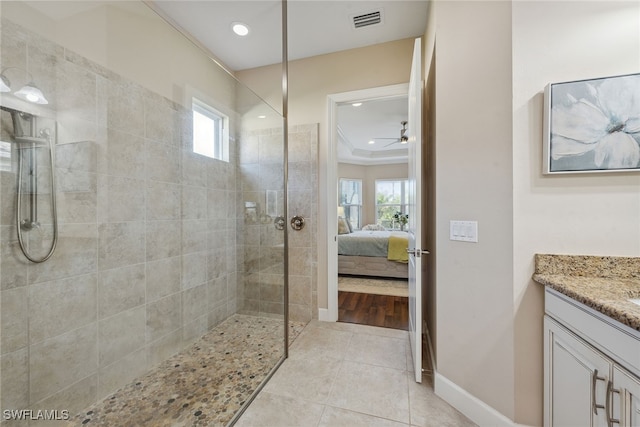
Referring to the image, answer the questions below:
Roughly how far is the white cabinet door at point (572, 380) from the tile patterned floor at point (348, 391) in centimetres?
46

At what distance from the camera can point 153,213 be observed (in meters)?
1.77

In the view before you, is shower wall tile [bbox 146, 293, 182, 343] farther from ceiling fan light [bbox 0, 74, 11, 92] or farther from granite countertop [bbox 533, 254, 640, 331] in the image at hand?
granite countertop [bbox 533, 254, 640, 331]

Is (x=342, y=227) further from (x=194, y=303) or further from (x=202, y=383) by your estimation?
(x=202, y=383)

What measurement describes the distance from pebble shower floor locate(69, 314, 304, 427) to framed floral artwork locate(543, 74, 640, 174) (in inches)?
86.7

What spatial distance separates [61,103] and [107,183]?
450 mm

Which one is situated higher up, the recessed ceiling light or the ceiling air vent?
the recessed ceiling light

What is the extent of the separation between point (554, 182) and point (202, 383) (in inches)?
95.8

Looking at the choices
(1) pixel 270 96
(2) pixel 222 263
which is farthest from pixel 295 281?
(1) pixel 270 96

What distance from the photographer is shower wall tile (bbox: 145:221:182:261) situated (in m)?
1.76

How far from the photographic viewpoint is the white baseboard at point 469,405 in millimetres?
1303

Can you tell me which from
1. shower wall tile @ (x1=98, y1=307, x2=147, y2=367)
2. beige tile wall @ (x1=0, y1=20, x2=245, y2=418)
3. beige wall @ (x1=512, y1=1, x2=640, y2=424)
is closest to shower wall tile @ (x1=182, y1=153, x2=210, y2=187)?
beige tile wall @ (x1=0, y1=20, x2=245, y2=418)

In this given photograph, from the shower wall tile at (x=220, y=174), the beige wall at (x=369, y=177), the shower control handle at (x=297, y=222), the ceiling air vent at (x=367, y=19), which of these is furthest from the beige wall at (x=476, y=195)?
the beige wall at (x=369, y=177)

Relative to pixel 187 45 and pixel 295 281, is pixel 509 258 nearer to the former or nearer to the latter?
pixel 295 281

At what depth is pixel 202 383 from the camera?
1.68 metres
